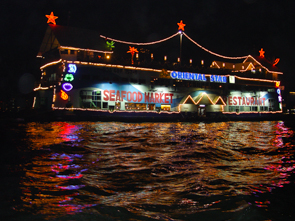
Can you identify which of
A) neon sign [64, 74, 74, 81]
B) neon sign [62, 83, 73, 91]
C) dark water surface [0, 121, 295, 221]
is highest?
neon sign [64, 74, 74, 81]

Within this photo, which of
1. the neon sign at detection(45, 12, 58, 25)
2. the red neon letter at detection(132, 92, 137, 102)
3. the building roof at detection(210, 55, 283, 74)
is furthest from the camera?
the building roof at detection(210, 55, 283, 74)

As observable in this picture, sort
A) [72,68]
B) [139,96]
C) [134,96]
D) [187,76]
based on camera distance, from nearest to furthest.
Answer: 1. [72,68]
2. [134,96]
3. [139,96]
4. [187,76]

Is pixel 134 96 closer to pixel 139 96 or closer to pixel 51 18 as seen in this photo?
pixel 139 96

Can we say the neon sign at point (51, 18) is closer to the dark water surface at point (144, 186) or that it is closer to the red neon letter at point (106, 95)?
the red neon letter at point (106, 95)

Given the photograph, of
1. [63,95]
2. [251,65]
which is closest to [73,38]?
[63,95]

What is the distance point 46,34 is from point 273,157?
34879mm

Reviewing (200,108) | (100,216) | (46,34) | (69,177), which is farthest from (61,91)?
(100,216)

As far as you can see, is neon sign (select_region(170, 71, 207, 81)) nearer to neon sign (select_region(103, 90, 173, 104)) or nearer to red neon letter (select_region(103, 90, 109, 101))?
neon sign (select_region(103, 90, 173, 104))

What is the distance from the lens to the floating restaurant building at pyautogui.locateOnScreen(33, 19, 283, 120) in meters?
28.6

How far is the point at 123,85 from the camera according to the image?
3164 centimetres

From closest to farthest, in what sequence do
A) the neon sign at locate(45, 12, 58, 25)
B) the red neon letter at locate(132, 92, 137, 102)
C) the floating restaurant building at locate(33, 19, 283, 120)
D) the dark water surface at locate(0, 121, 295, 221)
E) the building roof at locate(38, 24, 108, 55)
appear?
1. the dark water surface at locate(0, 121, 295, 221)
2. the floating restaurant building at locate(33, 19, 283, 120)
3. the building roof at locate(38, 24, 108, 55)
4. the neon sign at locate(45, 12, 58, 25)
5. the red neon letter at locate(132, 92, 137, 102)

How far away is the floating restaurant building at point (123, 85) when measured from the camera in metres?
28.6

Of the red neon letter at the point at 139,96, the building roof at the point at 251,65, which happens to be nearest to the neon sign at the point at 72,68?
the red neon letter at the point at 139,96

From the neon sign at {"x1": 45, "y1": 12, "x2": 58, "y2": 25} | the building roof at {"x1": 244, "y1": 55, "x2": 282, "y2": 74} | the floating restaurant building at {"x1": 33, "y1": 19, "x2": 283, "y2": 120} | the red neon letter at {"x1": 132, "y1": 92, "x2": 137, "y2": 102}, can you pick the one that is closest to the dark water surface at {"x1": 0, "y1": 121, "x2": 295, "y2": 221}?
the floating restaurant building at {"x1": 33, "y1": 19, "x2": 283, "y2": 120}
